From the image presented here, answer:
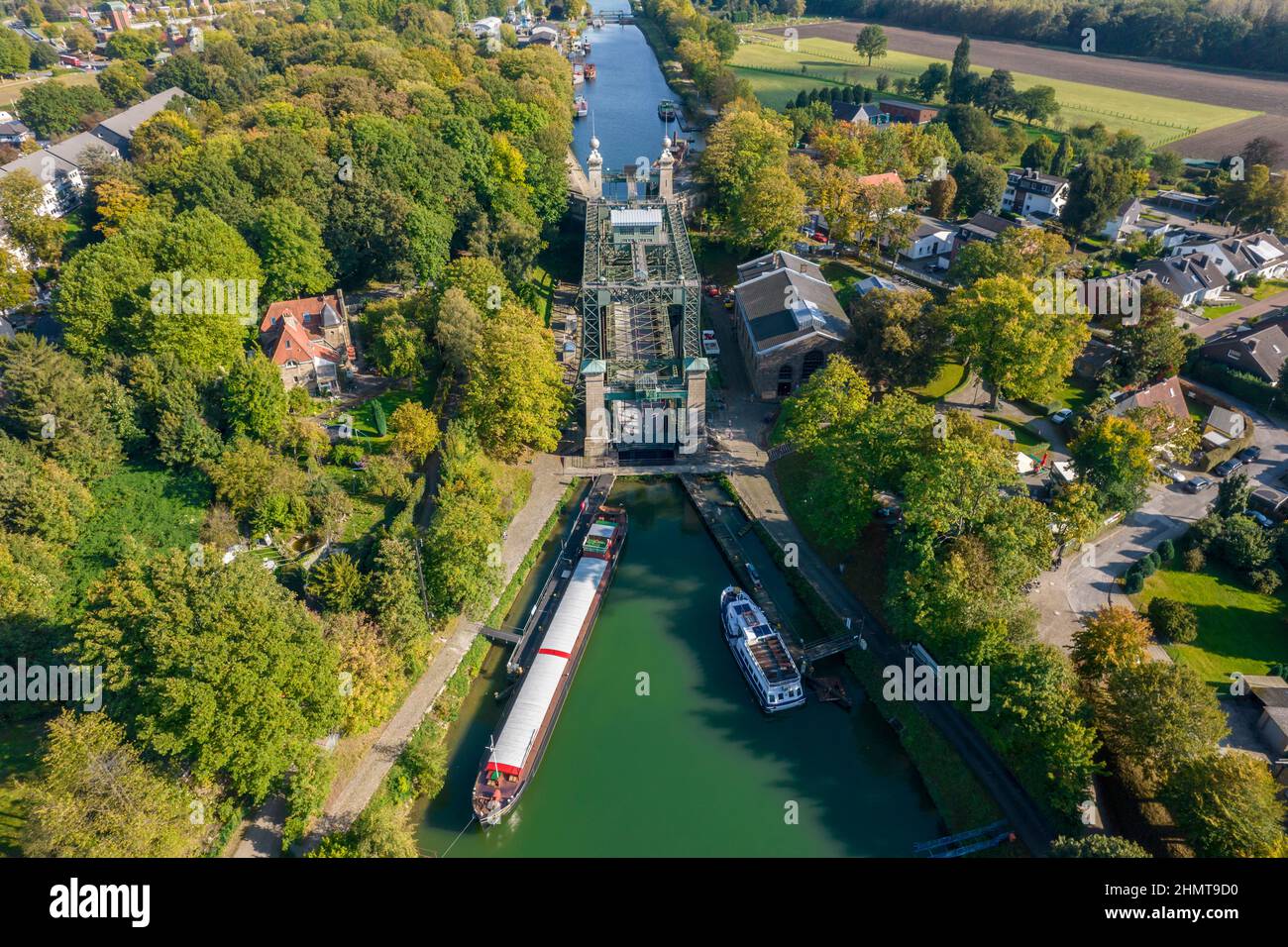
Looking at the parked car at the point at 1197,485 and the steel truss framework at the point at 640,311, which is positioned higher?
the steel truss framework at the point at 640,311

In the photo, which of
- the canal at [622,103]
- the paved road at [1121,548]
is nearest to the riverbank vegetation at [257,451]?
the canal at [622,103]

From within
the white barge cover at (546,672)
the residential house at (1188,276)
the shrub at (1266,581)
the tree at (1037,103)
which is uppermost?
the tree at (1037,103)

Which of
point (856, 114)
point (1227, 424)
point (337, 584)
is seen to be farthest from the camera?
point (856, 114)

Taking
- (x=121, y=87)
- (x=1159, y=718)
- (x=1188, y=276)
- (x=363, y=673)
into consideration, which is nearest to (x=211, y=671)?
(x=363, y=673)

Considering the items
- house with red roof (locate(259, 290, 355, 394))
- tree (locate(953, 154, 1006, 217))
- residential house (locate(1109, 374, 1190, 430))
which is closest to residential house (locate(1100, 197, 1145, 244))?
tree (locate(953, 154, 1006, 217))

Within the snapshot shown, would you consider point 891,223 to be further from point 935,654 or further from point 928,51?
point 928,51

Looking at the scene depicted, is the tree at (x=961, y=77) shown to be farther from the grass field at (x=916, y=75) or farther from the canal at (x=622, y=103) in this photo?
the canal at (x=622, y=103)

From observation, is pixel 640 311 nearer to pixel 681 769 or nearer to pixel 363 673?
pixel 363 673
